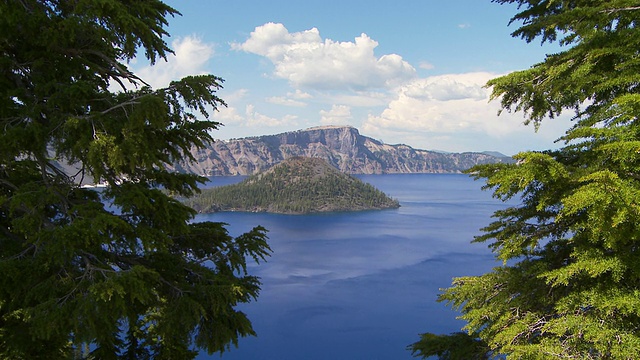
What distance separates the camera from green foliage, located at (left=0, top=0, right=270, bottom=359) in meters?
4.57

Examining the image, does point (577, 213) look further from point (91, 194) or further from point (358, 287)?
point (358, 287)

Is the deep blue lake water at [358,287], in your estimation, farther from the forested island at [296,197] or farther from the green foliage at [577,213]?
the forested island at [296,197]

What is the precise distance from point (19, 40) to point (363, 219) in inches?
5148

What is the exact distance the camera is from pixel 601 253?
5.39 meters

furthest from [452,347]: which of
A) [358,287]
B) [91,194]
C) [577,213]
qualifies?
[358,287]

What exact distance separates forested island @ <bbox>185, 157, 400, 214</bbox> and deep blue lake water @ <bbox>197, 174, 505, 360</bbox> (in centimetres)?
4765

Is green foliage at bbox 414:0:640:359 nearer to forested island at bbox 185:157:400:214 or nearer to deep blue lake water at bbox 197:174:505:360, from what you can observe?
deep blue lake water at bbox 197:174:505:360

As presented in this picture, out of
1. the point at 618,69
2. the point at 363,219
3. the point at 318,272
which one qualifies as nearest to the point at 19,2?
the point at 618,69

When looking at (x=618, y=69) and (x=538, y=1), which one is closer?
(x=618, y=69)

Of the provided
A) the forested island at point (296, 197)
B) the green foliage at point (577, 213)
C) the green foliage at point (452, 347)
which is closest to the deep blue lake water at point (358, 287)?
the green foliage at point (452, 347)

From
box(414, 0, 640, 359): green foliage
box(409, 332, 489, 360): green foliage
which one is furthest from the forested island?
box(414, 0, 640, 359): green foliage

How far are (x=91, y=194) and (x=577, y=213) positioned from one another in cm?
751

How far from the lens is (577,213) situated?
6008 mm

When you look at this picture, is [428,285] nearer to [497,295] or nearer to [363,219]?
[497,295]
